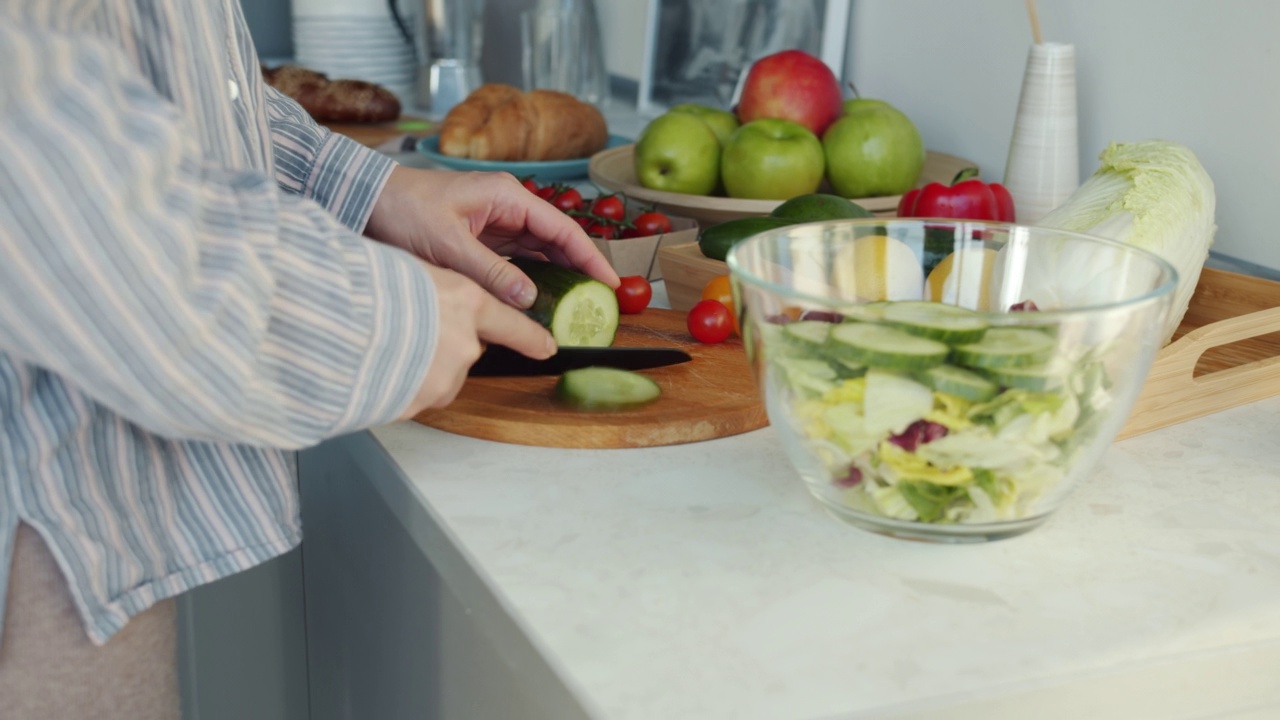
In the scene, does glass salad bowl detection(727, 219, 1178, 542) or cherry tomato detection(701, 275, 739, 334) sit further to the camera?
cherry tomato detection(701, 275, 739, 334)

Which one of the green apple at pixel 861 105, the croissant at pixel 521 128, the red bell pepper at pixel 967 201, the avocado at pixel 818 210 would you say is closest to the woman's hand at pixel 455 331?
the avocado at pixel 818 210

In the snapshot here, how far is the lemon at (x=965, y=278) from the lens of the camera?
0.81 m

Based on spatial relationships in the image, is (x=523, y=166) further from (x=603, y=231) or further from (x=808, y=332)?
(x=808, y=332)

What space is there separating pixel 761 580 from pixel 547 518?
0.47 ft

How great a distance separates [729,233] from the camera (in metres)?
1.20

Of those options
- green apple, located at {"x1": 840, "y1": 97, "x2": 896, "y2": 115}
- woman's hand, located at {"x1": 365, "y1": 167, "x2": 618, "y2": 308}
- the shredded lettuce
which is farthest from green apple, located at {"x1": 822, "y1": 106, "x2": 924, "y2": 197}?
woman's hand, located at {"x1": 365, "y1": 167, "x2": 618, "y2": 308}

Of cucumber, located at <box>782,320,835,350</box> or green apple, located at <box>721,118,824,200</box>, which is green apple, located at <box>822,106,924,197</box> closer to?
green apple, located at <box>721,118,824,200</box>

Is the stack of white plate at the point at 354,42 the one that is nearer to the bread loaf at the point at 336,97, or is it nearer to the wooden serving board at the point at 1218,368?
the bread loaf at the point at 336,97

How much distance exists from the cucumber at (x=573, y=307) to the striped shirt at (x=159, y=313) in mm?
293

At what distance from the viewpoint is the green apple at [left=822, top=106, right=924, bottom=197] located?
1488 millimetres

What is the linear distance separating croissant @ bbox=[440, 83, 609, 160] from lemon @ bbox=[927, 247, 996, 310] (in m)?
1.28

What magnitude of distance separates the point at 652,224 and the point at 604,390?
21.3 inches

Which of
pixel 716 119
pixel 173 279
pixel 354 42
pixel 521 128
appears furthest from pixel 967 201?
pixel 354 42

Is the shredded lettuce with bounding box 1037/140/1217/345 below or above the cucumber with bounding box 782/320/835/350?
below
